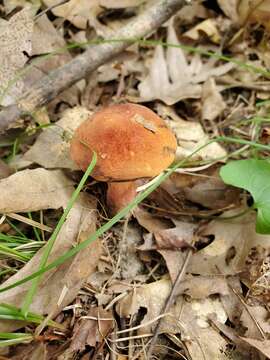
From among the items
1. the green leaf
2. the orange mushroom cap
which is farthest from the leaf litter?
the orange mushroom cap

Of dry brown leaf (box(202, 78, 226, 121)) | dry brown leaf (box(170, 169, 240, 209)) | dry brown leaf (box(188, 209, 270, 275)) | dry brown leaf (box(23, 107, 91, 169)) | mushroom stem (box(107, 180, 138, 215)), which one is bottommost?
dry brown leaf (box(188, 209, 270, 275))

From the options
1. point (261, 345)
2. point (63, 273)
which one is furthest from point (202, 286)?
point (63, 273)

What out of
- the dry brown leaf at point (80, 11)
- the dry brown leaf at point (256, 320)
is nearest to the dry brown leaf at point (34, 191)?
the dry brown leaf at point (256, 320)

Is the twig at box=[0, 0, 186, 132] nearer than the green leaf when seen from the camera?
No

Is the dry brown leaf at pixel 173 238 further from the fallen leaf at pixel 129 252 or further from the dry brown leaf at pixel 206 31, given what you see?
the dry brown leaf at pixel 206 31

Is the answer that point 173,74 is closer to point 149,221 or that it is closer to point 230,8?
point 230,8

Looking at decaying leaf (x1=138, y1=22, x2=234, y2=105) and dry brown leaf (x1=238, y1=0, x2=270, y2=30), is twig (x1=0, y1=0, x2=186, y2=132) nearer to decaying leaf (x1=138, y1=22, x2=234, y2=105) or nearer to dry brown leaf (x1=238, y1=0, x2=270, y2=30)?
decaying leaf (x1=138, y1=22, x2=234, y2=105)
